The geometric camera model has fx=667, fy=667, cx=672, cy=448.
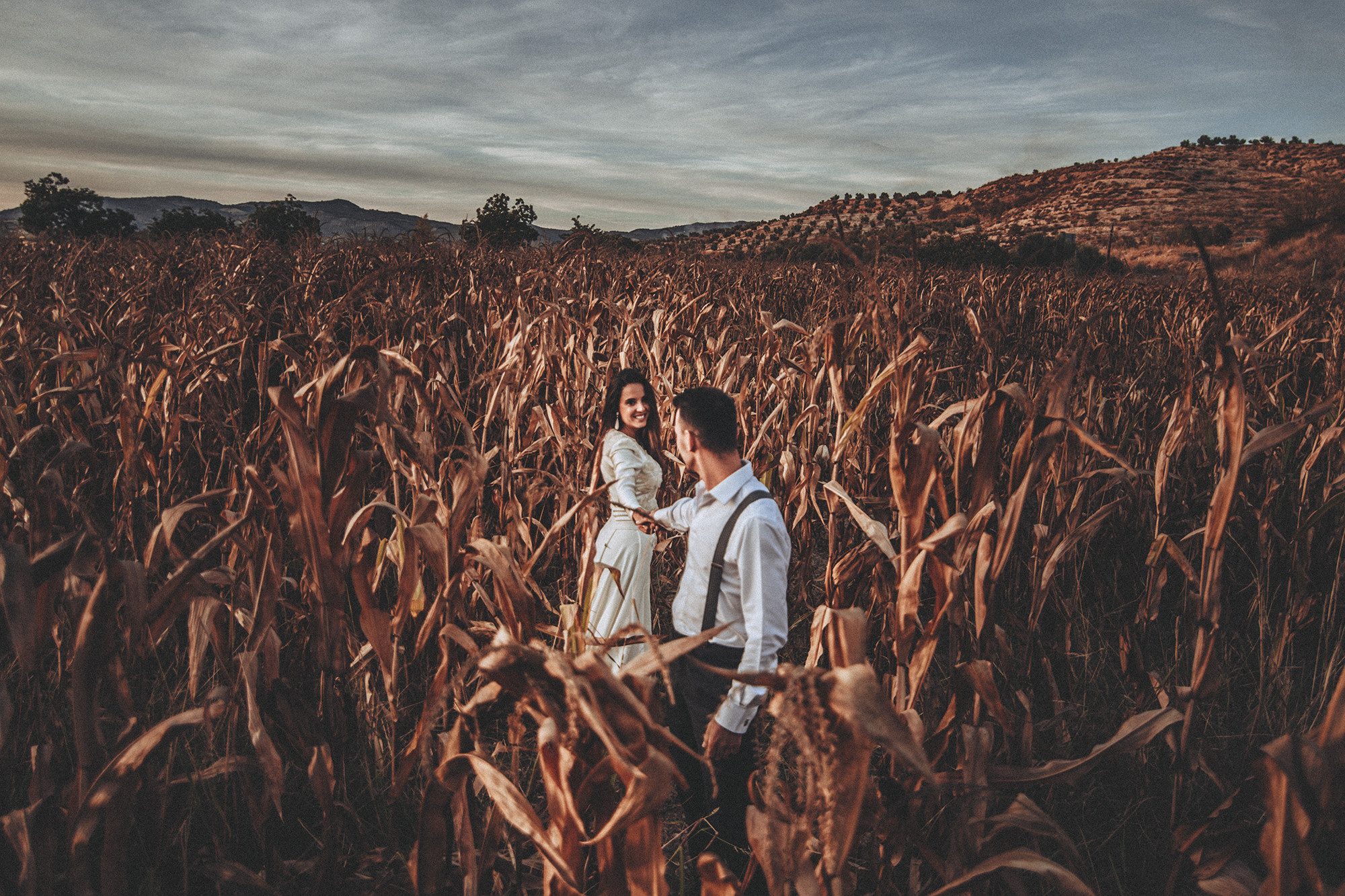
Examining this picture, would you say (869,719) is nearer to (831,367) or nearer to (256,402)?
(831,367)

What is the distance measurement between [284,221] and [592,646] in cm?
1194

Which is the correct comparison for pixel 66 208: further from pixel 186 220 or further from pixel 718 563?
pixel 718 563

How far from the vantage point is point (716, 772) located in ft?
Answer: 5.76

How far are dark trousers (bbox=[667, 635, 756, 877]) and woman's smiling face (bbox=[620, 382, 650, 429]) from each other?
0.98 metres

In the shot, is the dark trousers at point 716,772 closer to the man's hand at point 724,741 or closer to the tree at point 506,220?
the man's hand at point 724,741

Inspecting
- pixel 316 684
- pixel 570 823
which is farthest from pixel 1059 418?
pixel 316 684

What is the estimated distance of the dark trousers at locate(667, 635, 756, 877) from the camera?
72.0 inches

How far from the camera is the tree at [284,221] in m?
8.46

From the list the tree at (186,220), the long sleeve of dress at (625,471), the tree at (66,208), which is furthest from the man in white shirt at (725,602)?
the tree at (66,208)

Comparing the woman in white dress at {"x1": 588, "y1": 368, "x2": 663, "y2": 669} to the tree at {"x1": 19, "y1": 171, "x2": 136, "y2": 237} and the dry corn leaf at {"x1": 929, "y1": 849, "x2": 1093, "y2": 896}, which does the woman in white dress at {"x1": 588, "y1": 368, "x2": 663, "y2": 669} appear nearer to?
the dry corn leaf at {"x1": 929, "y1": 849, "x2": 1093, "y2": 896}

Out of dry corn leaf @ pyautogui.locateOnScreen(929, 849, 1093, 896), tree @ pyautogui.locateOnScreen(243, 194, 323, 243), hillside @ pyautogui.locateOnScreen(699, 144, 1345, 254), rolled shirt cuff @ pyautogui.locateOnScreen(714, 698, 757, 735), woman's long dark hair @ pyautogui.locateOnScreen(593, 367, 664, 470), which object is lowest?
rolled shirt cuff @ pyautogui.locateOnScreen(714, 698, 757, 735)

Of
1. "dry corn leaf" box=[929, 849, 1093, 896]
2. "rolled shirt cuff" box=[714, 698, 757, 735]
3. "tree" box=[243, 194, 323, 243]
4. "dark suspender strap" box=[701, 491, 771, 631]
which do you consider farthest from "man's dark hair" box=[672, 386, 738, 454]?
"tree" box=[243, 194, 323, 243]

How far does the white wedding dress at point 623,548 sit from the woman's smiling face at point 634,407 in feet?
0.29

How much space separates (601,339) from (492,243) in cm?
699
